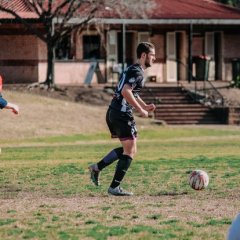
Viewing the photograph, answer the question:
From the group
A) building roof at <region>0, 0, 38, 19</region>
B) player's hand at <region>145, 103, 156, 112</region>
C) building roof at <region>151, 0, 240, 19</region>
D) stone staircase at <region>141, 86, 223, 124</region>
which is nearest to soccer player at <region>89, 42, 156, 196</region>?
player's hand at <region>145, 103, 156, 112</region>

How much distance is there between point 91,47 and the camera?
149ft

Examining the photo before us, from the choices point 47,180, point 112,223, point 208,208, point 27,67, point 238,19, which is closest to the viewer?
point 112,223

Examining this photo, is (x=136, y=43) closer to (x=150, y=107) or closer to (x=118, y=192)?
(x=150, y=107)

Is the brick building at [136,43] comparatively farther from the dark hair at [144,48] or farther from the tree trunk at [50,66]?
the dark hair at [144,48]

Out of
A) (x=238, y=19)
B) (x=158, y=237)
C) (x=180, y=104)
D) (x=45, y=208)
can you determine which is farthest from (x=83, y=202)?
(x=238, y=19)

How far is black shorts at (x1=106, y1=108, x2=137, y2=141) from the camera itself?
1248 centimetres

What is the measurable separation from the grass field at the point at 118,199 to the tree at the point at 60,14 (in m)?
17.9

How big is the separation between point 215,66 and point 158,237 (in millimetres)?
39900

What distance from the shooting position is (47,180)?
579 inches

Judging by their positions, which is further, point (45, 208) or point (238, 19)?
point (238, 19)

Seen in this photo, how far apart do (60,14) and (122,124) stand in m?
29.2

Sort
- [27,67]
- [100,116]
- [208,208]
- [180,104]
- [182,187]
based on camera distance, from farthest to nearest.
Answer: [27,67] < [180,104] < [100,116] < [182,187] < [208,208]

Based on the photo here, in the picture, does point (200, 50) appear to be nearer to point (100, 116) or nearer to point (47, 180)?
point (100, 116)

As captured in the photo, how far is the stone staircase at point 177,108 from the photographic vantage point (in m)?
38.1
